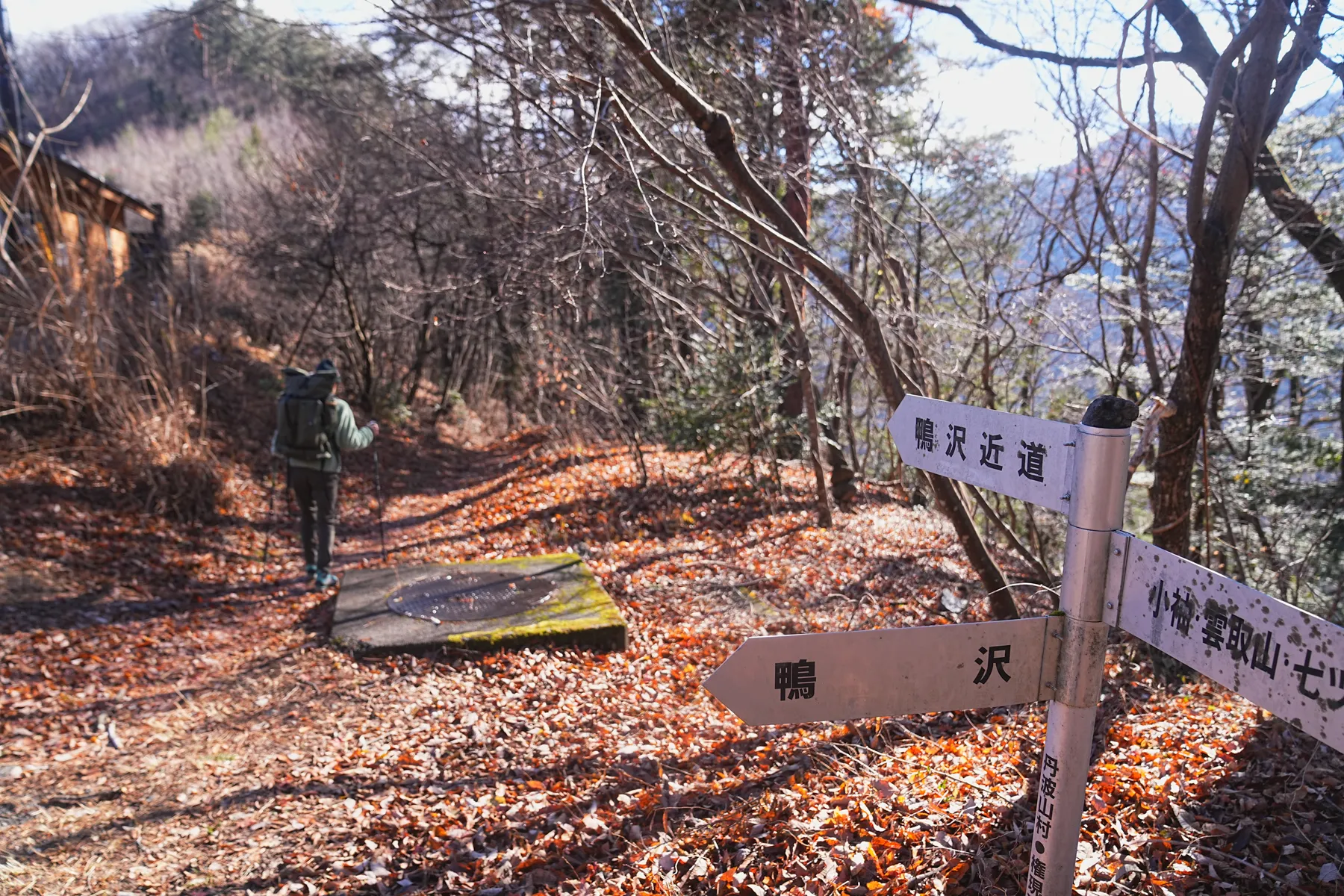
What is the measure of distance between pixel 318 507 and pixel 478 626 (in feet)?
9.06

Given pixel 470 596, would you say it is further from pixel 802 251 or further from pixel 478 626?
pixel 802 251

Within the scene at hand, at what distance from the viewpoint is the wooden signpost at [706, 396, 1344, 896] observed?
5.49 ft

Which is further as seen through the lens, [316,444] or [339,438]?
[339,438]

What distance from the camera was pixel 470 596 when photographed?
6.71 metres

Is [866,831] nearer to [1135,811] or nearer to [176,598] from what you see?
[1135,811]

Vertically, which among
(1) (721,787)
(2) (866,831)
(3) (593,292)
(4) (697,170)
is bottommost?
(1) (721,787)

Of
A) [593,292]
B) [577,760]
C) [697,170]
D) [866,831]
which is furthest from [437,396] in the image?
[866,831]

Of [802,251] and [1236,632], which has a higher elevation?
[802,251]

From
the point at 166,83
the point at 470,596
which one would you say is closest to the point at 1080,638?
the point at 470,596

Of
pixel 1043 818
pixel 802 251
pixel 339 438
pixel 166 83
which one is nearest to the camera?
pixel 1043 818

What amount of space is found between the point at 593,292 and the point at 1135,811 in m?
7.82

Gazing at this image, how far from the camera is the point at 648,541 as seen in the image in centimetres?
898

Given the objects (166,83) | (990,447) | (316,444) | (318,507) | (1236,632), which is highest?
(166,83)

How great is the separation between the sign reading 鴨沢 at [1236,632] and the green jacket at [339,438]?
7160 millimetres
